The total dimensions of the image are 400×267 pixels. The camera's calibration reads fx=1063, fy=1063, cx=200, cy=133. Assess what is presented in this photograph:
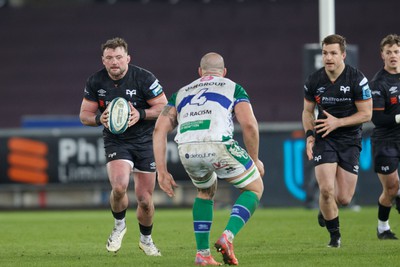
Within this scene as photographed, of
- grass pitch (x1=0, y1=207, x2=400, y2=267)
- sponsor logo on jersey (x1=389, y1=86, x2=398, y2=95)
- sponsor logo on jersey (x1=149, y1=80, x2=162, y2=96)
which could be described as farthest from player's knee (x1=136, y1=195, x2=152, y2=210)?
sponsor logo on jersey (x1=389, y1=86, x2=398, y2=95)

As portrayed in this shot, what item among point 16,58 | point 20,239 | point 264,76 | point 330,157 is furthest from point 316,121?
point 16,58

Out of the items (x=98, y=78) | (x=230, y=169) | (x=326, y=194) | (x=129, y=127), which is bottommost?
(x=326, y=194)

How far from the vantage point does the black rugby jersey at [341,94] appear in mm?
12039

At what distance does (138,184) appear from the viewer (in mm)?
11898

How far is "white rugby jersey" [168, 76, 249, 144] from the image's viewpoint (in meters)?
9.84

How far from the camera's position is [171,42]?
25.6 m

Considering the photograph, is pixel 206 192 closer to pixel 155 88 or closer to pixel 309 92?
pixel 155 88

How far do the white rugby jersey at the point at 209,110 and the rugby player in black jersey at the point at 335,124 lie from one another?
7.44ft

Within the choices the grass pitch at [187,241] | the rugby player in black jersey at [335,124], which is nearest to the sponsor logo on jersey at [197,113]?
the grass pitch at [187,241]

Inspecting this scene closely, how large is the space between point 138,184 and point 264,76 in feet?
45.2

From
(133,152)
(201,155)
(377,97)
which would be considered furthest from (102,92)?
(377,97)

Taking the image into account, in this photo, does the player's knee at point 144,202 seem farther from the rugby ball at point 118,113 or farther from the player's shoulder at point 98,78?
the player's shoulder at point 98,78

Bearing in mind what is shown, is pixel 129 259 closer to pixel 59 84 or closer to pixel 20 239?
pixel 20 239

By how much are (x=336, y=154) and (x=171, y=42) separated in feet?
45.6
